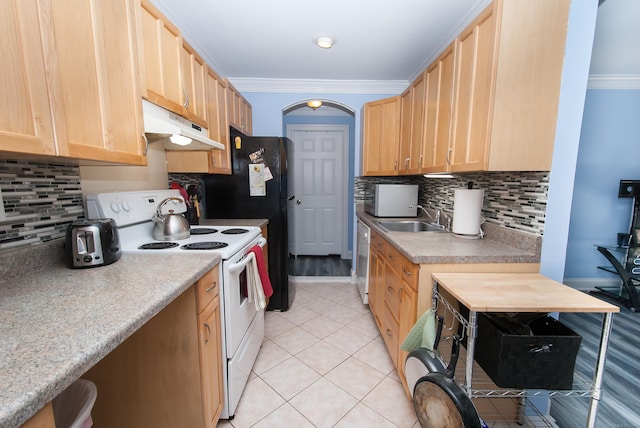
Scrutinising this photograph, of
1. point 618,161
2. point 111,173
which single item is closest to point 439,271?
point 111,173

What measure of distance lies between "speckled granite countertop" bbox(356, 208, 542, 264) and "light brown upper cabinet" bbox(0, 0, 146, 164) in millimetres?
1436

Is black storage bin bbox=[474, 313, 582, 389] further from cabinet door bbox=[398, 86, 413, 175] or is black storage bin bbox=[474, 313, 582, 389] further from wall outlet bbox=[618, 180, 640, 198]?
wall outlet bbox=[618, 180, 640, 198]

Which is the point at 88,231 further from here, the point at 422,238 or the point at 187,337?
the point at 422,238

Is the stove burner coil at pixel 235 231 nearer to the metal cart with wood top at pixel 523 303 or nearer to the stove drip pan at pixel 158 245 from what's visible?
the stove drip pan at pixel 158 245

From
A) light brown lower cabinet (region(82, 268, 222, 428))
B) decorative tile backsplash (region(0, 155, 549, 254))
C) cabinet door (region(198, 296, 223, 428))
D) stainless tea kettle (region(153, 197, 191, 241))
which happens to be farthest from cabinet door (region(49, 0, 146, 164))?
cabinet door (region(198, 296, 223, 428))

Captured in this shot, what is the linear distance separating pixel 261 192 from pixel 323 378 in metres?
1.59

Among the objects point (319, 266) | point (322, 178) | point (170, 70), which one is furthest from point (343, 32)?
point (319, 266)

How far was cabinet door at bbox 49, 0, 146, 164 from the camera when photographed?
0.81 meters

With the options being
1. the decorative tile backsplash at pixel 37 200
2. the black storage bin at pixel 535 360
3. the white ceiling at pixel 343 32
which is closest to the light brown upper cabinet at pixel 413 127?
the white ceiling at pixel 343 32

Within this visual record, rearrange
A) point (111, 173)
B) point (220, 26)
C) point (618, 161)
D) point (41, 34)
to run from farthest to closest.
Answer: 1. point (618, 161)
2. point (220, 26)
3. point (111, 173)
4. point (41, 34)

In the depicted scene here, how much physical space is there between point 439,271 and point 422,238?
15.4 inches

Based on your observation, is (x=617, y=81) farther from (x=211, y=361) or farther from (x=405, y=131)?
(x=211, y=361)

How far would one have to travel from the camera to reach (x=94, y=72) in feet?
3.09

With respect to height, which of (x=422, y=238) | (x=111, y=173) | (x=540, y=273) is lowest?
(x=540, y=273)
